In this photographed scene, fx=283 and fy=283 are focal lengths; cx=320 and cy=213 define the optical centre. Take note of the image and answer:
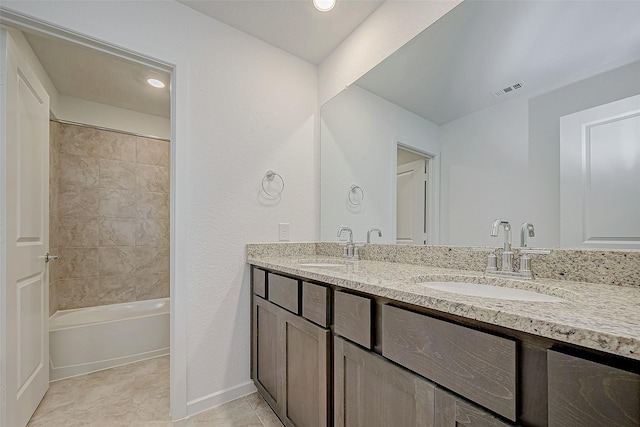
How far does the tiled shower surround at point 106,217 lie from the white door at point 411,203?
2.59 m

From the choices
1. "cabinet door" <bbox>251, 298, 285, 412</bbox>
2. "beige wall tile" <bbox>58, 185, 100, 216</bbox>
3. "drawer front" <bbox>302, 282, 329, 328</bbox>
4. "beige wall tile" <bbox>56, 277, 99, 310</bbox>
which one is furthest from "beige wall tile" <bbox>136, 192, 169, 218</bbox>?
"drawer front" <bbox>302, 282, 329, 328</bbox>

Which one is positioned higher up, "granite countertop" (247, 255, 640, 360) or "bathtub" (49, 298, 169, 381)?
"granite countertop" (247, 255, 640, 360)

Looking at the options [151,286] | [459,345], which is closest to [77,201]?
[151,286]

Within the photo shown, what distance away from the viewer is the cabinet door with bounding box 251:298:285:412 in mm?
1404

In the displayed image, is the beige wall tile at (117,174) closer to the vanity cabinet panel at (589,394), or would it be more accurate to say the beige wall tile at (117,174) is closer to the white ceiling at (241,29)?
the white ceiling at (241,29)

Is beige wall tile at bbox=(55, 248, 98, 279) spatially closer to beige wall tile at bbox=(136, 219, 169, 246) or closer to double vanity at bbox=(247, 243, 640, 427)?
beige wall tile at bbox=(136, 219, 169, 246)

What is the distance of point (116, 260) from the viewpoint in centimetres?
281

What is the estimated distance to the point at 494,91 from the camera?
3.87 feet

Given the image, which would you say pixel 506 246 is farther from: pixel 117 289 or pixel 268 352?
pixel 117 289

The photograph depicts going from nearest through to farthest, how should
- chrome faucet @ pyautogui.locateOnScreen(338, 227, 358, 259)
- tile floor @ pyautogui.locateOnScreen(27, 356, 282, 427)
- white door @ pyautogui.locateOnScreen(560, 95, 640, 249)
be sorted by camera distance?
1. white door @ pyautogui.locateOnScreen(560, 95, 640, 249)
2. tile floor @ pyautogui.locateOnScreen(27, 356, 282, 427)
3. chrome faucet @ pyautogui.locateOnScreen(338, 227, 358, 259)

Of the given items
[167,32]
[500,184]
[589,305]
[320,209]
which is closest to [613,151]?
[500,184]

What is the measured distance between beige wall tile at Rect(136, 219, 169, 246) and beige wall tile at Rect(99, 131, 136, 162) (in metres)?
0.66

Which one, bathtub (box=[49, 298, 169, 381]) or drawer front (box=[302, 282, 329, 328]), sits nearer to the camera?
drawer front (box=[302, 282, 329, 328])

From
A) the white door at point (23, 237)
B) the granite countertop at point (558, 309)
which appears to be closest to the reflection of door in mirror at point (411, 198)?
the granite countertop at point (558, 309)
